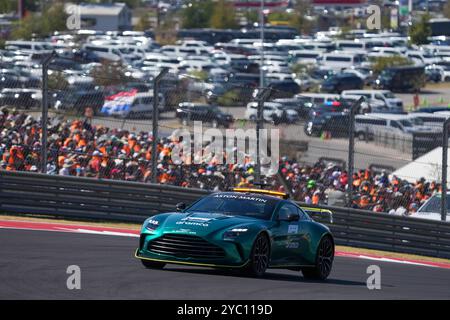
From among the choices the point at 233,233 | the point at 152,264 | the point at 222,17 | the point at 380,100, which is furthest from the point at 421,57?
the point at 233,233

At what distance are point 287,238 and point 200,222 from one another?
1.36 metres

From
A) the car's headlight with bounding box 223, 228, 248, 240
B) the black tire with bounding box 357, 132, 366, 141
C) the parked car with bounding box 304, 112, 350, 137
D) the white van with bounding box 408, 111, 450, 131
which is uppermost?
the parked car with bounding box 304, 112, 350, 137

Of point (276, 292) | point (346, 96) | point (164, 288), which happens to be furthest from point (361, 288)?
point (346, 96)

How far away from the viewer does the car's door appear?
45.2 feet

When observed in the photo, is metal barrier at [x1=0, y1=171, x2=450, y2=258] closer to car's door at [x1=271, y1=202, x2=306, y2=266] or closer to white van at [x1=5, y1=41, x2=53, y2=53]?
car's door at [x1=271, y1=202, x2=306, y2=266]

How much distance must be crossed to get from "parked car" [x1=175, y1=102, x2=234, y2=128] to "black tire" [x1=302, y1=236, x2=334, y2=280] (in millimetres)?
6235

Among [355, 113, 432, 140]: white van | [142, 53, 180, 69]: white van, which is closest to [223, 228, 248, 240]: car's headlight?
[355, 113, 432, 140]: white van

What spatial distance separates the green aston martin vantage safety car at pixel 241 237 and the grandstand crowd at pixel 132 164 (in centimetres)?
611

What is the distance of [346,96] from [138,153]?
3163 centimetres

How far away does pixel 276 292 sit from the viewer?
11742mm

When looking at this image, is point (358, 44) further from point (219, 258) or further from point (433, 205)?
point (219, 258)

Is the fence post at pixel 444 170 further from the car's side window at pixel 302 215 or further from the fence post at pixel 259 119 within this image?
the car's side window at pixel 302 215

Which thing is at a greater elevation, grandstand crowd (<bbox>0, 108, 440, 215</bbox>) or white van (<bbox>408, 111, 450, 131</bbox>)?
grandstand crowd (<bbox>0, 108, 440, 215</bbox>)

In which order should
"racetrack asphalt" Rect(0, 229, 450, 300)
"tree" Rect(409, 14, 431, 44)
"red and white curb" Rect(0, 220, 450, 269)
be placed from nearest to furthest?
"racetrack asphalt" Rect(0, 229, 450, 300)
"red and white curb" Rect(0, 220, 450, 269)
"tree" Rect(409, 14, 431, 44)
